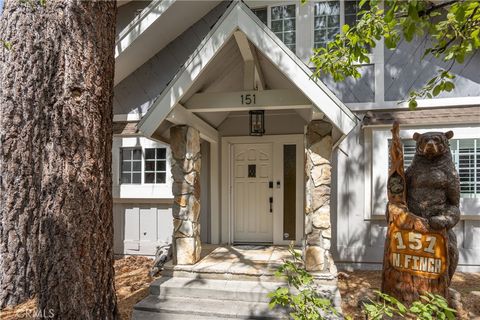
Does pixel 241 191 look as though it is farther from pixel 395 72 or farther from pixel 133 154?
pixel 395 72

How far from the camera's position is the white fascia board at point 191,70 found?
360 centimetres

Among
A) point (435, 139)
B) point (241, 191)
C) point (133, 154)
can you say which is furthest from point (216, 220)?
point (435, 139)

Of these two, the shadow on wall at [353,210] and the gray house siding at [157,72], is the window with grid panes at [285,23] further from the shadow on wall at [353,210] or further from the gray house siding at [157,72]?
the shadow on wall at [353,210]

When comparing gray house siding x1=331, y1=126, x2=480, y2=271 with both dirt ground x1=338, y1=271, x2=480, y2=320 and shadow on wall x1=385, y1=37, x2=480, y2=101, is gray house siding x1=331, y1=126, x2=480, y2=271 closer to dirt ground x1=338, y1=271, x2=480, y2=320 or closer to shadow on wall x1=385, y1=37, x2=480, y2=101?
dirt ground x1=338, y1=271, x2=480, y2=320

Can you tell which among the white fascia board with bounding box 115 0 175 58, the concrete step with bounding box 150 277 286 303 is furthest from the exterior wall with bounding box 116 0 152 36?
the concrete step with bounding box 150 277 286 303

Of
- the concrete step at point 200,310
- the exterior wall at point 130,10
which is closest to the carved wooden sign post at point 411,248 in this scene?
the concrete step at point 200,310

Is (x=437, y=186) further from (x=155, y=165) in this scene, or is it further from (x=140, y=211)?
(x=140, y=211)

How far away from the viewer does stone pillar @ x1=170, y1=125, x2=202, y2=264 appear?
13.6 ft

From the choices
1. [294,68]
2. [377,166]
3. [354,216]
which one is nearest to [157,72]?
[294,68]

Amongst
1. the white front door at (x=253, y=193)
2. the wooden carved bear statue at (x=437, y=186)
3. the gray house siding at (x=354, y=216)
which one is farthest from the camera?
the white front door at (x=253, y=193)

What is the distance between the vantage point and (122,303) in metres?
3.88

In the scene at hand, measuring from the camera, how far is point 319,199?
12.5 feet

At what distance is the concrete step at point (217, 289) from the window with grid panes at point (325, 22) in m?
4.48

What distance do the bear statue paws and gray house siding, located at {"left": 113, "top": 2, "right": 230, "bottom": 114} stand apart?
5.14 metres
